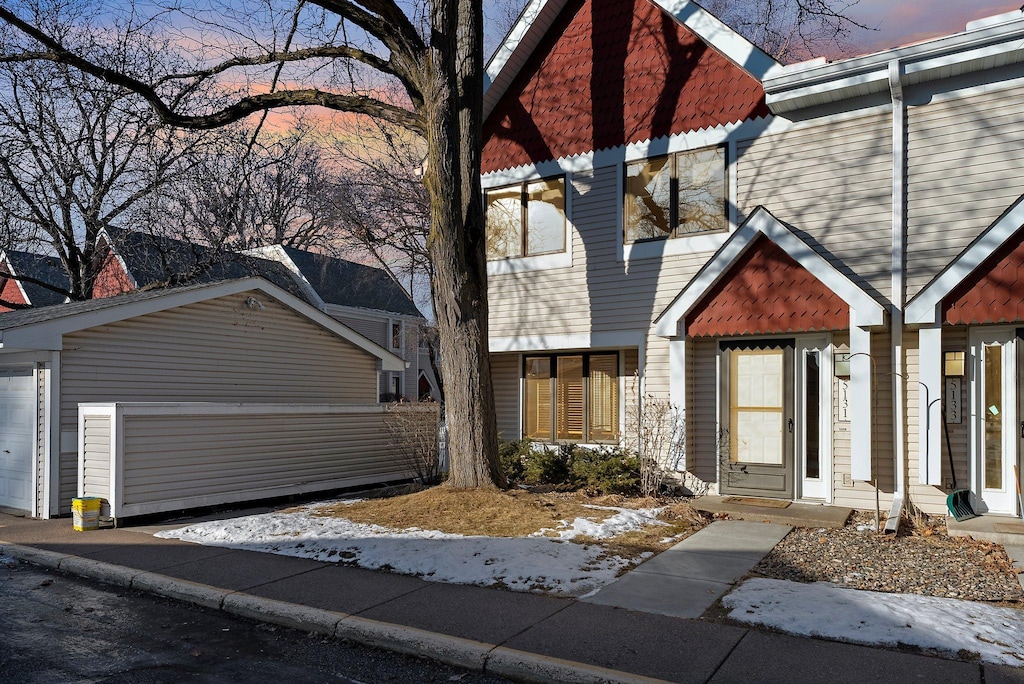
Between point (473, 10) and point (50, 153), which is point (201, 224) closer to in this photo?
point (50, 153)

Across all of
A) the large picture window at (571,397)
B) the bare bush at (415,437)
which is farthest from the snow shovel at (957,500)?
the bare bush at (415,437)

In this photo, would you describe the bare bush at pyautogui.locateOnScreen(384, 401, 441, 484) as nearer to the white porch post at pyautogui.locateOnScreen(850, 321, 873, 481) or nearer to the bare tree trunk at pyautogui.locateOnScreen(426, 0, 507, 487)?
the bare tree trunk at pyautogui.locateOnScreen(426, 0, 507, 487)

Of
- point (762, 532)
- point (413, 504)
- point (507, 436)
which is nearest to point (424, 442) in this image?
point (507, 436)

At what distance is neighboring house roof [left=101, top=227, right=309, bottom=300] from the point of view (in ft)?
75.5

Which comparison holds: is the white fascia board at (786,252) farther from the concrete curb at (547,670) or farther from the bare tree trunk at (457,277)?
the concrete curb at (547,670)

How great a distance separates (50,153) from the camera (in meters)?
21.7

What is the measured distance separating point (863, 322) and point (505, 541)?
557cm

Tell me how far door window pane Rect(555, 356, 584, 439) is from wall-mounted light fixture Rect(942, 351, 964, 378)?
586 cm

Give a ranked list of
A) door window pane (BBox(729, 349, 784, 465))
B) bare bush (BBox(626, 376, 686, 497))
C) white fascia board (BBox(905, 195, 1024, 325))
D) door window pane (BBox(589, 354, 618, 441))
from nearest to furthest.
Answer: white fascia board (BBox(905, 195, 1024, 325)) → door window pane (BBox(729, 349, 784, 465)) → bare bush (BBox(626, 376, 686, 497)) → door window pane (BBox(589, 354, 618, 441))

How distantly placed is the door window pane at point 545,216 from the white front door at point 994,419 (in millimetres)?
6849

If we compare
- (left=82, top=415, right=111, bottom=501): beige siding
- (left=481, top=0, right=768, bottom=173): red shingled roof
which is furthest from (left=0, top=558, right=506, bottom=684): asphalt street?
(left=481, top=0, right=768, bottom=173): red shingled roof

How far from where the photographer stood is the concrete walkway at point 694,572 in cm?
676

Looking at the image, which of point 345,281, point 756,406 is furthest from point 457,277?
point 345,281

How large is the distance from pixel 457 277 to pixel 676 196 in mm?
4029
